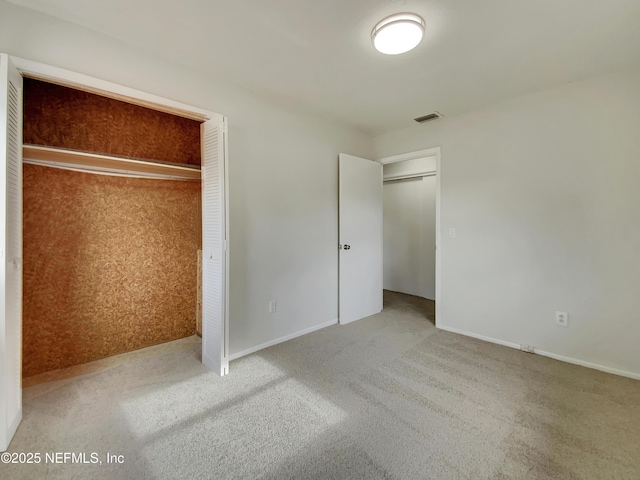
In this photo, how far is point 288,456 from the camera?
146 cm

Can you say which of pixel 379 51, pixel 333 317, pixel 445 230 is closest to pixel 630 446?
pixel 445 230

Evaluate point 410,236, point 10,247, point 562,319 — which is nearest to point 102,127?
point 10,247

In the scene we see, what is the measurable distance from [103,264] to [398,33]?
298 centimetres

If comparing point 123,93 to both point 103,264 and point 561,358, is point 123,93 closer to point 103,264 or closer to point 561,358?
point 103,264

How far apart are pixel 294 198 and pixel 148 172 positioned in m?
1.44

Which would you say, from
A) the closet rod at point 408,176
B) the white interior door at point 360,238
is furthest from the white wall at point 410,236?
the white interior door at point 360,238

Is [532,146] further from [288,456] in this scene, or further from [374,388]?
[288,456]

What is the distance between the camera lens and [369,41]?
189 centimetres

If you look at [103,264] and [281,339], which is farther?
[281,339]

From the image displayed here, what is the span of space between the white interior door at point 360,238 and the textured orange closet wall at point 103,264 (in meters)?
1.73

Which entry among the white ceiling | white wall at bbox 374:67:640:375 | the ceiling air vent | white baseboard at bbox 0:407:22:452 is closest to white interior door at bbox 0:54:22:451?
white baseboard at bbox 0:407:22:452

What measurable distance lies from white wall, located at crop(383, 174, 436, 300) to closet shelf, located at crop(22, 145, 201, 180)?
3618 mm

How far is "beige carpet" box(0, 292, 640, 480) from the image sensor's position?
1.39 metres

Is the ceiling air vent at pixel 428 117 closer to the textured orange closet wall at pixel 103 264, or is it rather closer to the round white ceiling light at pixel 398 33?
the round white ceiling light at pixel 398 33
